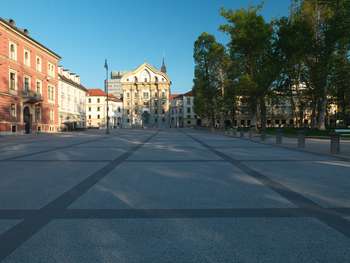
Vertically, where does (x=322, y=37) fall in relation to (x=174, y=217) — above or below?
above

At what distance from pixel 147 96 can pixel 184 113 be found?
2127 centimetres

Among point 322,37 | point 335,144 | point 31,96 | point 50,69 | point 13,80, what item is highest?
point 322,37

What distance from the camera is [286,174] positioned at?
26.9 feet

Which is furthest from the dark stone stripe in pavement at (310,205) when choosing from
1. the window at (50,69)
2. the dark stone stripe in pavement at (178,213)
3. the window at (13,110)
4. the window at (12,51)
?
the window at (50,69)

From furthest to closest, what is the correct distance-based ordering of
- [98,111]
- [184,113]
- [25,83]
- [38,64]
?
[184,113] < [98,111] < [38,64] < [25,83]

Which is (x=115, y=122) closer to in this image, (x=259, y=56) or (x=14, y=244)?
(x=259, y=56)

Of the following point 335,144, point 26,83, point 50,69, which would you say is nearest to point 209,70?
point 50,69

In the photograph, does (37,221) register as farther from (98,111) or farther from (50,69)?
(98,111)

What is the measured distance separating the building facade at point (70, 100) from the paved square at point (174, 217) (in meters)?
46.7

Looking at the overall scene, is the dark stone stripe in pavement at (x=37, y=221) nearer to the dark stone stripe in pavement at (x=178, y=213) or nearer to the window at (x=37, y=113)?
the dark stone stripe in pavement at (x=178, y=213)

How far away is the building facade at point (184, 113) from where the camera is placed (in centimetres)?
10506

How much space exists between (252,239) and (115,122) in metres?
92.1

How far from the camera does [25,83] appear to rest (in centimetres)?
3731

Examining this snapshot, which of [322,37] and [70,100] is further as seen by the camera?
[70,100]
